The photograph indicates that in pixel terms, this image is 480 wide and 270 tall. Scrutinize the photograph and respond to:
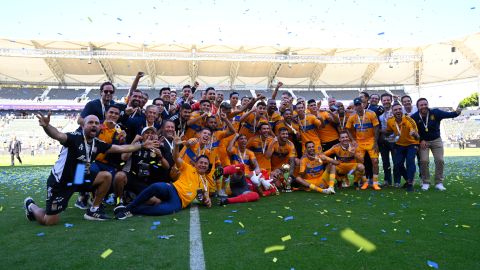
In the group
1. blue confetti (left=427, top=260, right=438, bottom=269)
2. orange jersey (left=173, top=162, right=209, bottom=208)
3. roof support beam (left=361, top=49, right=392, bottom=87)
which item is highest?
roof support beam (left=361, top=49, right=392, bottom=87)

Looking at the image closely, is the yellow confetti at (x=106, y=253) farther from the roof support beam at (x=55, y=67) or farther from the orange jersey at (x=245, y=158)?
the roof support beam at (x=55, y=67)

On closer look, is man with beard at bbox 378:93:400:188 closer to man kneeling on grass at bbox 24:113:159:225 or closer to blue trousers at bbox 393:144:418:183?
blue trousers at bbox 393:144:418:183

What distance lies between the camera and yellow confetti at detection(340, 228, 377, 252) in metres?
3.22

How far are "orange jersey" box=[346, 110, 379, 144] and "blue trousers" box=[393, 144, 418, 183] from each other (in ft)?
1.91

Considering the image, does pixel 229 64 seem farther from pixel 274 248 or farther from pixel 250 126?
pixel 274 248

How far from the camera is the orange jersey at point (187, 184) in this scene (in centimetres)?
534

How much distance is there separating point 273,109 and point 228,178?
2.18 metres

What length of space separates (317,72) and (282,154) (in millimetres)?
41760

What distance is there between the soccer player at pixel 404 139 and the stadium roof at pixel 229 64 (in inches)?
1421

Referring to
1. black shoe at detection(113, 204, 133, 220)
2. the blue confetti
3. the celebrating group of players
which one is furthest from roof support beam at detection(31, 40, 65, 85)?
the blue confetti

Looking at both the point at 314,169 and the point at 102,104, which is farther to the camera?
the point at 314,169

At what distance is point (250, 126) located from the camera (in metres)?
7.72

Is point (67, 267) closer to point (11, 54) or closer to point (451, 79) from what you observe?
point (11, 54)

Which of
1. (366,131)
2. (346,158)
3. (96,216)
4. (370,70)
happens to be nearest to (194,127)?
(96,216)
